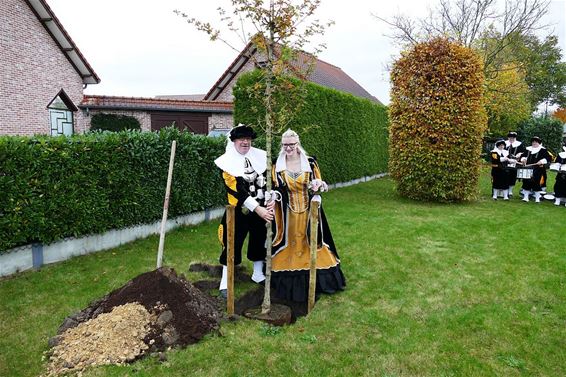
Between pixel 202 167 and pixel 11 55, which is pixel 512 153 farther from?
pixel 11 55

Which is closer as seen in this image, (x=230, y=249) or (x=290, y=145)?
(x=230, y=249)

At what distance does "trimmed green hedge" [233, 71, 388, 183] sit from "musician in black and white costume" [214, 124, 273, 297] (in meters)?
4.37

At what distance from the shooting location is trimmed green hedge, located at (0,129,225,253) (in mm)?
4758

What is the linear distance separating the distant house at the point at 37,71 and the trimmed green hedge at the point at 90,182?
37.9ft

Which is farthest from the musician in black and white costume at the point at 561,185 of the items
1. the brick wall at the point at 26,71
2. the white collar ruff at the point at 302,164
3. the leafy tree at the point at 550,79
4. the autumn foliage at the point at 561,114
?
the autumn foliage at the point at 561,114

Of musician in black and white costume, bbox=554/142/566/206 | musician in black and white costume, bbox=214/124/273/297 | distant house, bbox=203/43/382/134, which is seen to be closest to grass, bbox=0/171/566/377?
musician in black and white costume, bbox=214/124/273/297

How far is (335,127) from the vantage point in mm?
12766

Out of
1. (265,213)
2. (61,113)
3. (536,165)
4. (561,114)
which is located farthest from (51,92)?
(561,114)

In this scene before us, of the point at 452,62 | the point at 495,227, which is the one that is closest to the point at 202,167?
the point at 495,227

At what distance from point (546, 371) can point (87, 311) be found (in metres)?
3.83

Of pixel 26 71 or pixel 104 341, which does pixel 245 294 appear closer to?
pixel 104 341

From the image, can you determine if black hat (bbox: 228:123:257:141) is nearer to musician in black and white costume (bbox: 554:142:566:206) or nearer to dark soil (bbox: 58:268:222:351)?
dark soil (bbox: 58:268:222:351)

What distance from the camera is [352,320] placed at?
392cm

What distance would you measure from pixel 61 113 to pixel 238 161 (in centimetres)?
1709
